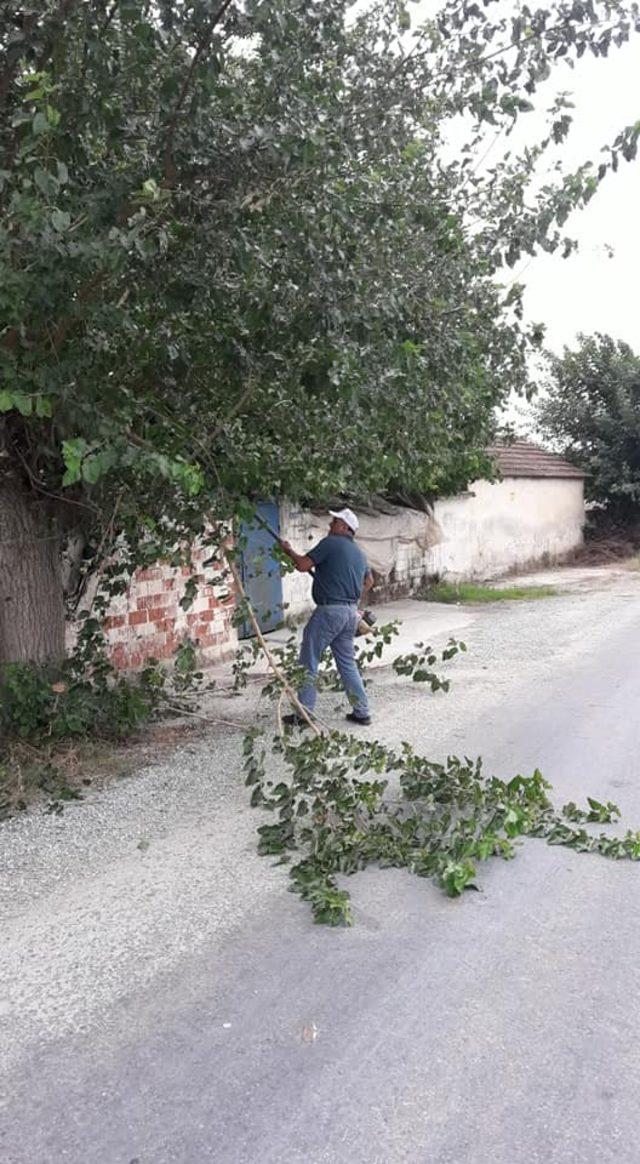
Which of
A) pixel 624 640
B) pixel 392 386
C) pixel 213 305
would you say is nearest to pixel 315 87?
pixel 213 305

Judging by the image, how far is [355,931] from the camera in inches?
145

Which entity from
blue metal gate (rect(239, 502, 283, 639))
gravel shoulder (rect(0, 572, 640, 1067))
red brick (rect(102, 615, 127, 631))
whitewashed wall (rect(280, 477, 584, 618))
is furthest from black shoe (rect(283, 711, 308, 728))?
whitewashed wall (rect(280, 477, 584, 618))

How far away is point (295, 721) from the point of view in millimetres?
6457

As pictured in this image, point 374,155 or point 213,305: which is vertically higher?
point 374,155

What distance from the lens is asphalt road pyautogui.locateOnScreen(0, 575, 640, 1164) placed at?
250 centimetres

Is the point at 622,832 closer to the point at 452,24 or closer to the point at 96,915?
the point at 96,915

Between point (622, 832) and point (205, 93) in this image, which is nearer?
point (205, 93)

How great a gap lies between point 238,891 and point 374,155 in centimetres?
401

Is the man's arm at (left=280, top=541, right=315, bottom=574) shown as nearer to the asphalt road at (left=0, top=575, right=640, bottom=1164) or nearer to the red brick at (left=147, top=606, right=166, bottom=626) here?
the red brick at (left=147, top=606, right=166, bottom=626)

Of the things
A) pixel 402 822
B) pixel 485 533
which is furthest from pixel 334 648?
pixel 485 533

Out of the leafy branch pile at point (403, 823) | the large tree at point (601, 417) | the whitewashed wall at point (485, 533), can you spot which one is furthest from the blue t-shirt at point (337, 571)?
the large tree at point (601, 417)

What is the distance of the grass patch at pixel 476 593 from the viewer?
581 inches

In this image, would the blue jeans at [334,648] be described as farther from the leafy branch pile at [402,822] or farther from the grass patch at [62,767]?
the leafy branch pile at [402,822]

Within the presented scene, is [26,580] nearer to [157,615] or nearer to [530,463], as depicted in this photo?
[157,615]
